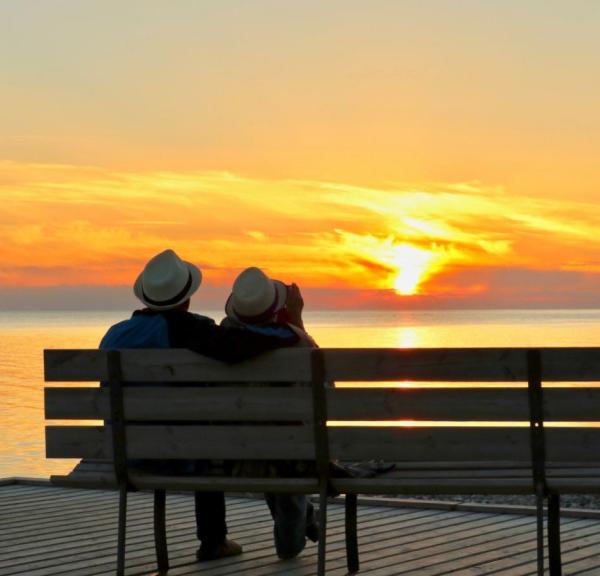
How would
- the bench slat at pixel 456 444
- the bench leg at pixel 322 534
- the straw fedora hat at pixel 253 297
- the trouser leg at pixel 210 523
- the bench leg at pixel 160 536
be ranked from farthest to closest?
the trouser leg at pixel 210 523 → the bench leg at pixel 160 536 → the straw fedora hat at pixel 253 297 → the bench leg at pixel 322 534 → the bench slat at pixel 456 444

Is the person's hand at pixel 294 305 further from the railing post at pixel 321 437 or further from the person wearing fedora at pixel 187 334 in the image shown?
the railing post at pixel 321 437

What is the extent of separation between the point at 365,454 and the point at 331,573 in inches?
39.3

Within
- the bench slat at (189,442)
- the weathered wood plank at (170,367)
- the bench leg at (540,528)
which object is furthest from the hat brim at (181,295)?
the bench leg at (540,528)

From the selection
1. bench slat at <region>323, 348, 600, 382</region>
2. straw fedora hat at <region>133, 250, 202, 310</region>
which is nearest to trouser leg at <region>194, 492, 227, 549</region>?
straw fedora hat at <region>133, 250, 202, 310</region>

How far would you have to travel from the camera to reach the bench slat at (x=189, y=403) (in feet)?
18.6

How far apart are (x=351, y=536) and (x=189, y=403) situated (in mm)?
1100

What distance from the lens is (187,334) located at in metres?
6.17

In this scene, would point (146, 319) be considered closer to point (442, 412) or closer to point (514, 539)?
point (442, 412)

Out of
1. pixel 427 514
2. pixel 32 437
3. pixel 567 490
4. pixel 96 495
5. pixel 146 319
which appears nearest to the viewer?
pixel 567 490

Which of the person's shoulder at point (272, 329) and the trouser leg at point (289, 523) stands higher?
the person's shoulder at point (272, 329)

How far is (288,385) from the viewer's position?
237 inches

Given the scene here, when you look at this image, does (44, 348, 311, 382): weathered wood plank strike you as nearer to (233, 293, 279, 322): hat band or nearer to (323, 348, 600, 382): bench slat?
(323, 348, 600, 382): bench slat

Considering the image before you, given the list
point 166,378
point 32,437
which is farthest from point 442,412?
point 32,437

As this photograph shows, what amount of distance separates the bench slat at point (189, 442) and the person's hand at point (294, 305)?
86 cm
